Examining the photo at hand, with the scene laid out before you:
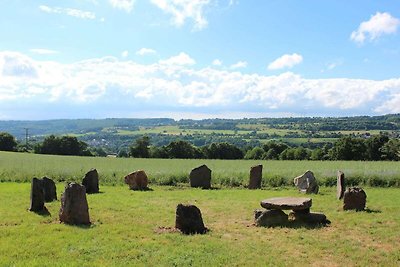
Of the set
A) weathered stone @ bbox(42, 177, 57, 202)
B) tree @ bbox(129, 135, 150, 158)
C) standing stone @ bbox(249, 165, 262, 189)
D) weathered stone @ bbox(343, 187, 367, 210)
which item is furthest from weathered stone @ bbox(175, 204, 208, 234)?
tree @ bbox(129, 135, 150, 158)

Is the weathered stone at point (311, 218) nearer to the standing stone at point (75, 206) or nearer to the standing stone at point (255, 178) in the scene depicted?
the standing stone at point (75, 206)

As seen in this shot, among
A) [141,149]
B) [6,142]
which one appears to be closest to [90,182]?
[141,149]

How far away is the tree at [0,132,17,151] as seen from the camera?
299 feet

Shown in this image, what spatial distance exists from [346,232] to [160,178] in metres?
19.8

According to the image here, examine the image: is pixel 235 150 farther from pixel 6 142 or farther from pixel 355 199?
pixel 355 199

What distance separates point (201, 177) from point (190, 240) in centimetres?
1713

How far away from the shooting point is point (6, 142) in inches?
3605

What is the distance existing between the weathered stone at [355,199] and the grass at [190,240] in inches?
20.9

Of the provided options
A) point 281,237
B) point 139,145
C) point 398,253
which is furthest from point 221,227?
point 139,145

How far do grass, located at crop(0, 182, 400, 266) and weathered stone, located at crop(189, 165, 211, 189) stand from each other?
10.7 m

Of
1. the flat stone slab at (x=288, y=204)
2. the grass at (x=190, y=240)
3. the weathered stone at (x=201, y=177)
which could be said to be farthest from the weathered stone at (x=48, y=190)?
the weathered stone at (x=201, y=177)

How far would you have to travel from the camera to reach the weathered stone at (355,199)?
18.5 metres

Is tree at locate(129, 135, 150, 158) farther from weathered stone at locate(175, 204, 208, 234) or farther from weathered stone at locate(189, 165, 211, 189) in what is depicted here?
weathered stone at locate(175, 204, 208, 234)

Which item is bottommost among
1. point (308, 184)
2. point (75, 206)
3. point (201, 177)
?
point (201, 177)
